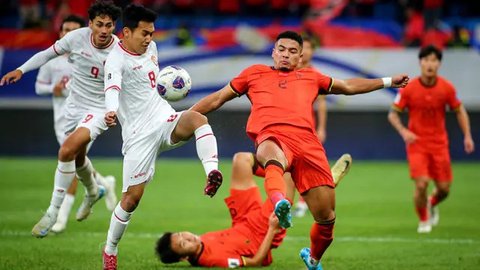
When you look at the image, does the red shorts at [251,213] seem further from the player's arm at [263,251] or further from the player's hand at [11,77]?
the player's hand at [11,77]

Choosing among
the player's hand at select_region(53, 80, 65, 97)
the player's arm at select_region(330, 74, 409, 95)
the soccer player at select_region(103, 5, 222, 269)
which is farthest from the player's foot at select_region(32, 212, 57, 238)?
the player's arm at select_region(330, 74, 409, 95)

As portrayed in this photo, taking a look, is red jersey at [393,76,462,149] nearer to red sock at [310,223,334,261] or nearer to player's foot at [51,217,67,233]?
red sock at [310,223,334,261]

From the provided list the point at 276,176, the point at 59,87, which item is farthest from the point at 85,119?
the point at 276,176

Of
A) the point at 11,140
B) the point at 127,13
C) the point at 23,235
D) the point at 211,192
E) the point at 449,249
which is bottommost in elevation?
the point at 11,140

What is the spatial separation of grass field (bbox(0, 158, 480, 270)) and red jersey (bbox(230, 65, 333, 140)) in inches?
69.9

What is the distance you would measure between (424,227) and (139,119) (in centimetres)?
518

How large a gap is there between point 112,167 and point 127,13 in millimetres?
10965

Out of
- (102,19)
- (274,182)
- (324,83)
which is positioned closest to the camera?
(274,182)

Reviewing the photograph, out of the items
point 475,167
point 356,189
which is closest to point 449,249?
point 356,189

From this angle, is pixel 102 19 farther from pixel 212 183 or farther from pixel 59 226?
pixel 59 226

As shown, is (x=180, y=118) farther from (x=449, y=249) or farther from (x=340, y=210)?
(x=340, y=210)

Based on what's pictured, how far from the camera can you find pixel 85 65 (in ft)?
35.4

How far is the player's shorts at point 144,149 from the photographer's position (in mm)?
9047

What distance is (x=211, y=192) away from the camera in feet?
27.5
